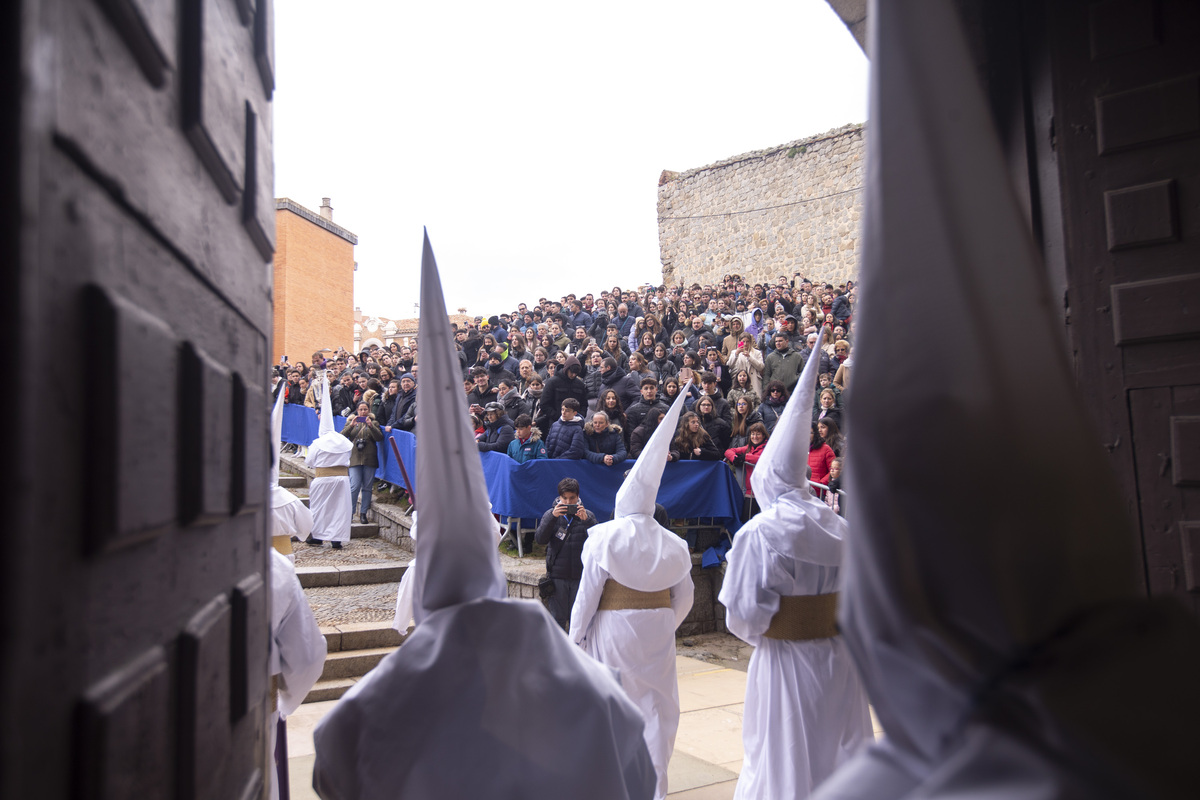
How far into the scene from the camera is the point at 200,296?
→ 1282 mm

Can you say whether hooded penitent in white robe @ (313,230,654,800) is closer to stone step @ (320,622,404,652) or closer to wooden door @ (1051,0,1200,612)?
wooden door @ (1051,0,1200,612)

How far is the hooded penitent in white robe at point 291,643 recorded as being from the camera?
3742mm

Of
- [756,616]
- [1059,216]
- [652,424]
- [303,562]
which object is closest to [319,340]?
[303,562]

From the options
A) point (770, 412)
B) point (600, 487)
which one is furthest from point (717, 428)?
point (600, 487)

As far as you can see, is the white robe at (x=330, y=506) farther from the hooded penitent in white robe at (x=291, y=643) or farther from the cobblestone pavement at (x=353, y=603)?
the hooded penitent in white robe at (x=291, y=643)

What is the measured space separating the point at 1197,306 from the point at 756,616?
288 cm

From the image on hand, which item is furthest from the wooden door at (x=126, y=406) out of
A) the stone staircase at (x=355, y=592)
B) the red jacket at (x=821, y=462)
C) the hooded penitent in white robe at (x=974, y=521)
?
the red jacket at (x=821, y=462)

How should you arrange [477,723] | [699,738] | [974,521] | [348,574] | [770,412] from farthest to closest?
[770,412], [348,574], [699,738], [477,723], [974,521]

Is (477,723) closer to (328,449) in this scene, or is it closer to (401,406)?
(328,449)

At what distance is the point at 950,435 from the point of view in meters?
0.93

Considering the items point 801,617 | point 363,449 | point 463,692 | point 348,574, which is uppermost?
point 363,449

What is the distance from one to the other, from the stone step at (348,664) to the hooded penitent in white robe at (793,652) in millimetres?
3493

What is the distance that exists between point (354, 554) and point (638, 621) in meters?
6.15

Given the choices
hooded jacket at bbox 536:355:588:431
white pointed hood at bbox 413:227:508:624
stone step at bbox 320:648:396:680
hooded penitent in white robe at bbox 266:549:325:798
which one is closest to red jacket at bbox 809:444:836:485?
hooded jacket at bbox 536:355:588:431
